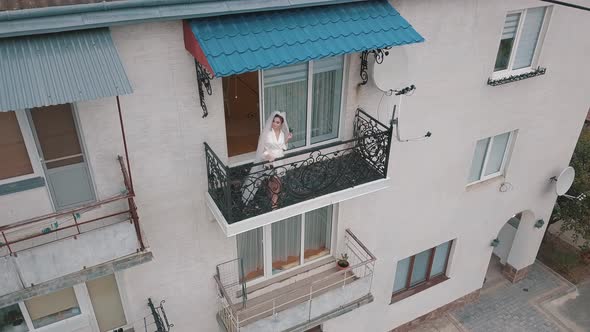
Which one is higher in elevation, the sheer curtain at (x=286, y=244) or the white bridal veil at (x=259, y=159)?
the white bridal veil at (x=259, y=159)

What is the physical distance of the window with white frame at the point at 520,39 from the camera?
11.0 metres

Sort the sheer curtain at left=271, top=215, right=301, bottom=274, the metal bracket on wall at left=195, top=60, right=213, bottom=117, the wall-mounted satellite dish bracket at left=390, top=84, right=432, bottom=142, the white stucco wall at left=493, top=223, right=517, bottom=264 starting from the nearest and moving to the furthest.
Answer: the metal bracket on wall at left=195, top=60, right=213, bottom=117, the wall-mounted satellite dish bracket at left=390, top=84, right=432, bottom=142, the sheer curtain at left=271, top=215, right=301, bottom=274, the white stucco wall at left=493, top=223, right=517, bottom=264

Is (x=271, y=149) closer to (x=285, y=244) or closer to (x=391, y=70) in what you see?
(x=391, y=70)

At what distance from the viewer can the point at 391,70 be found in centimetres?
905

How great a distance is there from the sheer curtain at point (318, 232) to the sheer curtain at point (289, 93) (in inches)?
89.1

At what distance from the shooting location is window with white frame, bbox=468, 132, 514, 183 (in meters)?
12.8

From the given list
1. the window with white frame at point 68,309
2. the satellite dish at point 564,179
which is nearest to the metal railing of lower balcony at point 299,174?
the window with white frame at point 68,309

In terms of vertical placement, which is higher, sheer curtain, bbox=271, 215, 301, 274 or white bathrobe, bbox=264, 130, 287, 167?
white bathrobe, bbox=264, 130, 287, 167

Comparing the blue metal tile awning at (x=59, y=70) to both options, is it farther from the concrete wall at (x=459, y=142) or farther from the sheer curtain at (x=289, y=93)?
the concrete wall at (x=459, y=142)

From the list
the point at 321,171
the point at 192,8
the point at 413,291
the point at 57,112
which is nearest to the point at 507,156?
the point at 413,291

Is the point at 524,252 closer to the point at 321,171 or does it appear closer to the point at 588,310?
the point at 588,310

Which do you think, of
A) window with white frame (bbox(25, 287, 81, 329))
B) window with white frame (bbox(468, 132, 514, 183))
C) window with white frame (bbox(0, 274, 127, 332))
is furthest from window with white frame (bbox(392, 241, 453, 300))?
window with white frame (bbox(25, 287, 81, 329))

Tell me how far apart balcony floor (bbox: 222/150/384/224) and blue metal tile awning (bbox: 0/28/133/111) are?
2.73m

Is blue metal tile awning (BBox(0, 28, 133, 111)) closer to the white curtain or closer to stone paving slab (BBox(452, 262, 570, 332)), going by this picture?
the white curtain
